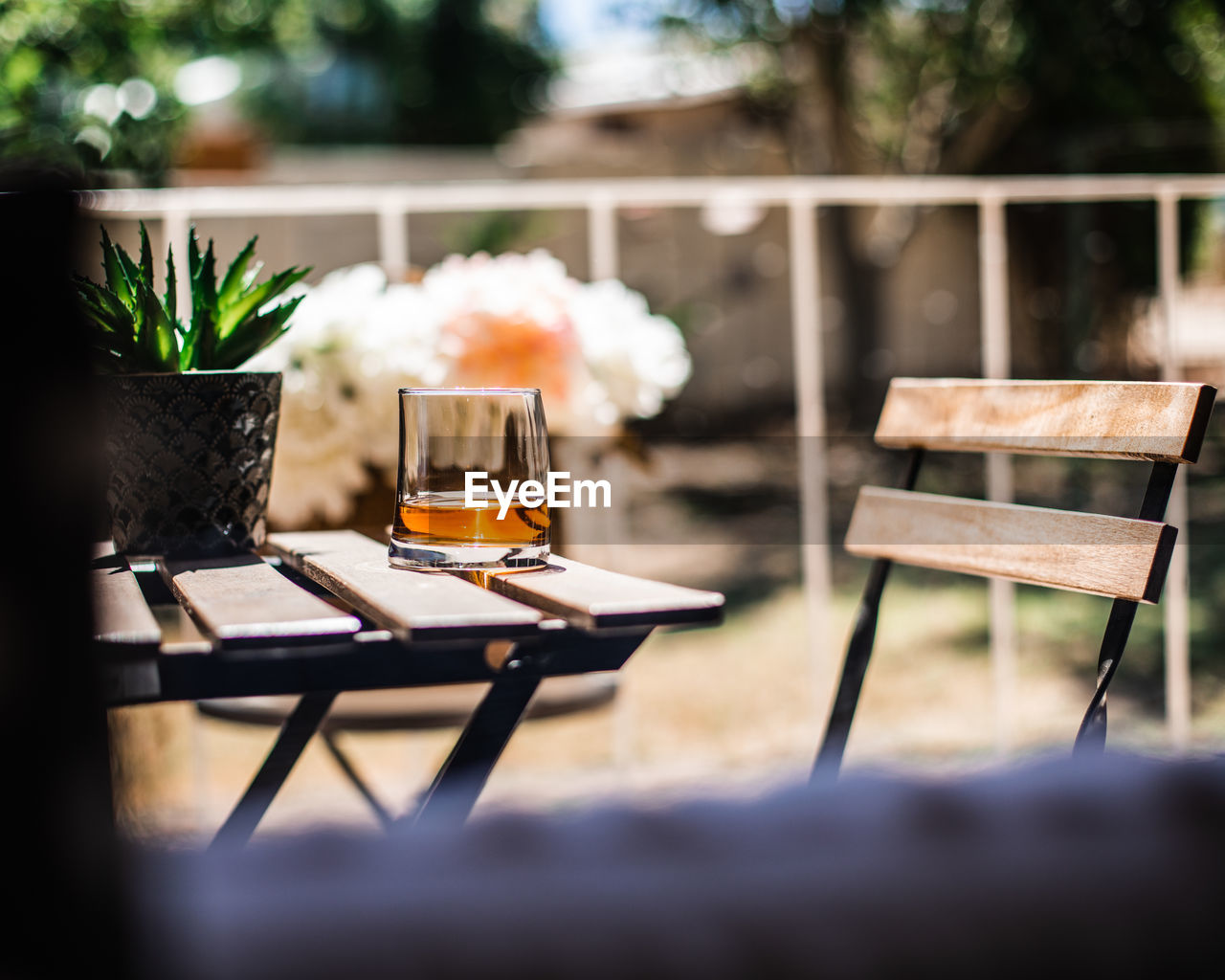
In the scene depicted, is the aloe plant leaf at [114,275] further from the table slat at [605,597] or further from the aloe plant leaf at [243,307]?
the table slat at [605,597]

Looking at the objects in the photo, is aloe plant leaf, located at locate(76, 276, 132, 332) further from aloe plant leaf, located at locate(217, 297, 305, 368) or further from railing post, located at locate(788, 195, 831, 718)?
railing post, located at locate(788, 195, 831, 718)

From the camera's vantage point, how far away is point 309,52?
17.1 metres

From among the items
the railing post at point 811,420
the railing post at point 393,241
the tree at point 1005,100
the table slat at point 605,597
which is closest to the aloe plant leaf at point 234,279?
the table slat at point 605,597

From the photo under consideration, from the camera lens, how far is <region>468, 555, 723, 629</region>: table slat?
2.49 feet

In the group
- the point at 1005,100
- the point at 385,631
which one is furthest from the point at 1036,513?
the point at 1005,100

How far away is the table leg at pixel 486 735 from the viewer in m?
0.90

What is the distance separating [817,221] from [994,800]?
7529 mm

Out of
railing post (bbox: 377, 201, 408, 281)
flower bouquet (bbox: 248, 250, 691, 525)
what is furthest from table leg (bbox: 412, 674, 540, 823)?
railing post (bbox: 377, 201, 408, 281)

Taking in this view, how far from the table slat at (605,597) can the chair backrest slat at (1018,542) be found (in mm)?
453

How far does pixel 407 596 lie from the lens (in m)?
0.82

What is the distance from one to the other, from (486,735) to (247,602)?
0.70ft

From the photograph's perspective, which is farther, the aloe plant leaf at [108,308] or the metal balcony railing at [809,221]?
the metal balcony railing at [809,221]

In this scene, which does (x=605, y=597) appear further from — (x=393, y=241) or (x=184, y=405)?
(x=393, y=241)

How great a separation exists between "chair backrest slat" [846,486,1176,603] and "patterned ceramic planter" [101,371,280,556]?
0.71 meters
